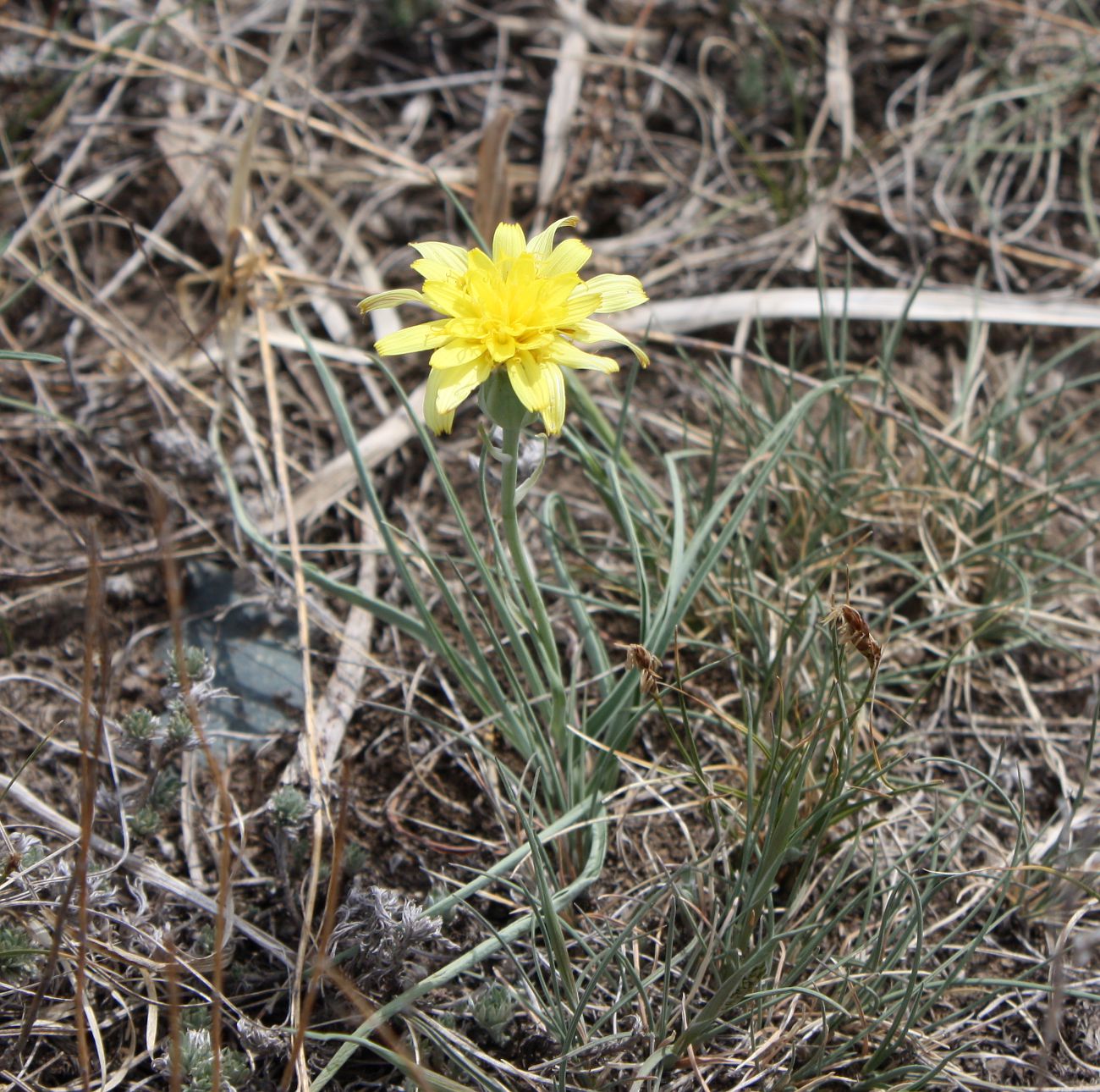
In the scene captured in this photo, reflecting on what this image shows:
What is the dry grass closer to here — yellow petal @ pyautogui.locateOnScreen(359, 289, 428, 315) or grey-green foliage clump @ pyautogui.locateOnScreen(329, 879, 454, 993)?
grey-green foliage clump @ pyautogui.locateOnScreen(329, 879, 454, 993)

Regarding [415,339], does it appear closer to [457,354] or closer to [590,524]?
[457,354]

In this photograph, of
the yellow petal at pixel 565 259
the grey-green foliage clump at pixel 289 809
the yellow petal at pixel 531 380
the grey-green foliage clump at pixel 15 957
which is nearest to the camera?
the yellow petal at pixel 531 380

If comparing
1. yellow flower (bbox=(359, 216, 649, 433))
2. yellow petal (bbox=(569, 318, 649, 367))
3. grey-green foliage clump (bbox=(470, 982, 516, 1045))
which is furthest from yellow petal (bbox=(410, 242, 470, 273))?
grey-green foliage clump (bbox=(470, 982, 516, 1045))

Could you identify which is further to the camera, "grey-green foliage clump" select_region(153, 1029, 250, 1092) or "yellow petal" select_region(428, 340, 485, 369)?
"grey-green foliage clump" select_region(153, 1029, 250, 1092)

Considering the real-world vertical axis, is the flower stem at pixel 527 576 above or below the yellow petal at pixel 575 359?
below

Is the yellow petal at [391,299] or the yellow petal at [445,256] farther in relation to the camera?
the yellow petal at [445,256]

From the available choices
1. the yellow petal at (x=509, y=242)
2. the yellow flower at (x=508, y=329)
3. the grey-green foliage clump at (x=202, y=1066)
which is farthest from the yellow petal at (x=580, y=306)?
the grey-green foliage clump at (x=202, y=1066)

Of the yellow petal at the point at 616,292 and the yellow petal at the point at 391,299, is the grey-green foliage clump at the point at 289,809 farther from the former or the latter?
the yellow petal at the point at 616,292

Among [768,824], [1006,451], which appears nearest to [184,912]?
[768,824]
